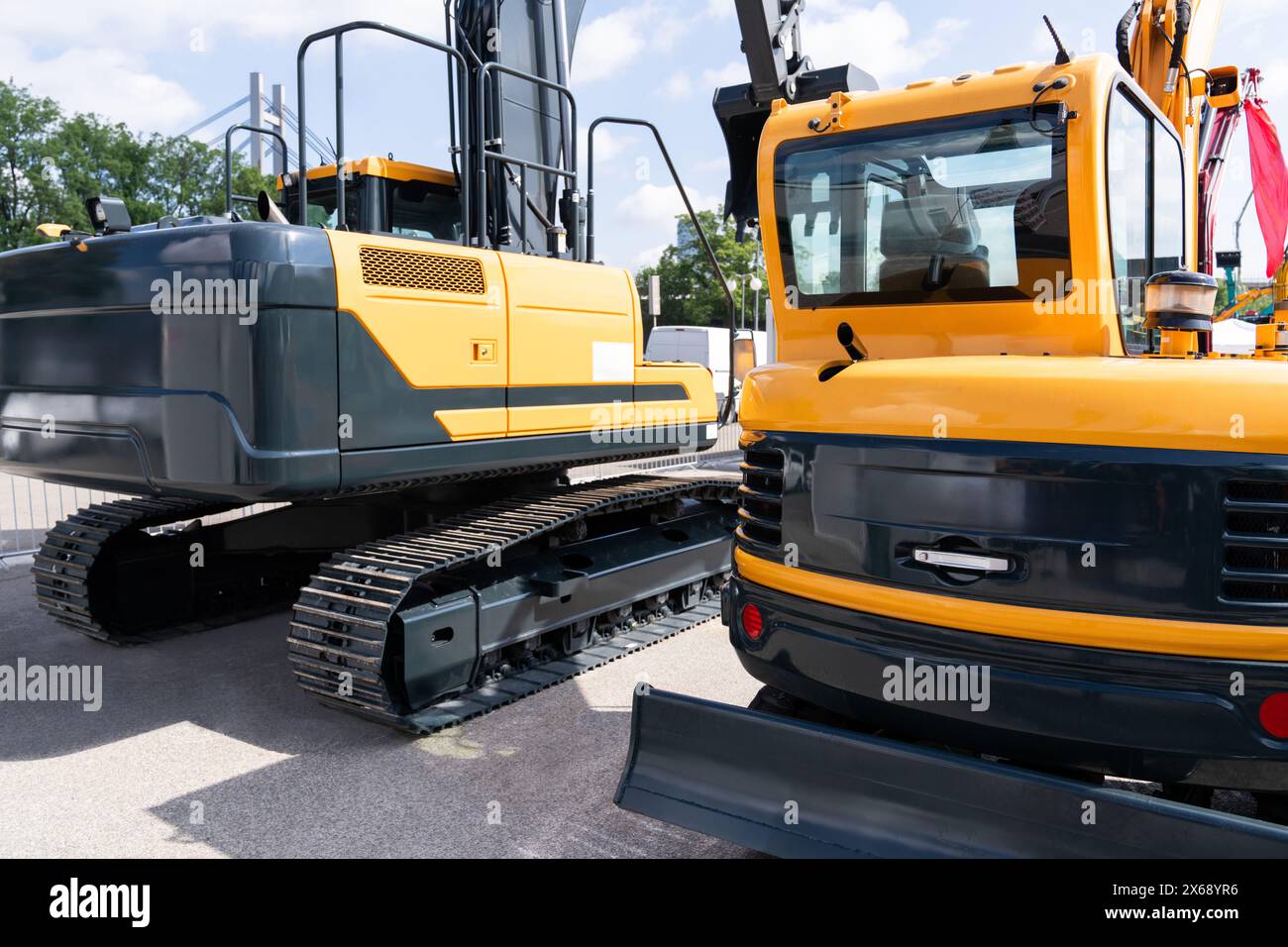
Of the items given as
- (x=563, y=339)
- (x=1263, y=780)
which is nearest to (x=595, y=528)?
(x=563, y=339)

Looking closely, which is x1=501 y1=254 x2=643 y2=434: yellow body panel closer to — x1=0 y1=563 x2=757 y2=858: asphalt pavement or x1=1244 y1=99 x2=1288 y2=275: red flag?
x1=0 y1=563 x2=757 y2=858: asphalt pavement

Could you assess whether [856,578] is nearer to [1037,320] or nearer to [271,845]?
[1037,320]

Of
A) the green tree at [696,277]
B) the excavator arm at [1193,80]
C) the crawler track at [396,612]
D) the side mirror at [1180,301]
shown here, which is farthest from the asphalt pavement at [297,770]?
the green tree at [696,277]

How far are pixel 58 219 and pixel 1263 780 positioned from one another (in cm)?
4404

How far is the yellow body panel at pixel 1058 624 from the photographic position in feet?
8.27

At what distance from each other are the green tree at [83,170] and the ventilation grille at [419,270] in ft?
118

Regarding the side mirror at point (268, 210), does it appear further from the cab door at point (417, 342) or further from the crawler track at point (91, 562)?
→ the crawler track at point (91, 562)

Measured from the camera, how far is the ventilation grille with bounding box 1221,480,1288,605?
2.48 metres

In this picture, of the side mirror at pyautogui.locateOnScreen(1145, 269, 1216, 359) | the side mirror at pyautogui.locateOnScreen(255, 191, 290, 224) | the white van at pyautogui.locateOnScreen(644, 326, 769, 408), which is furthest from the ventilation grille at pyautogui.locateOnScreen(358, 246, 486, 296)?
the white van at pyautogui.locateOnScreen(644, 326, 769, 408)

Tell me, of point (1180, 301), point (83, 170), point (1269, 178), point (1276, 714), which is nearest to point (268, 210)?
point (1180, 301)

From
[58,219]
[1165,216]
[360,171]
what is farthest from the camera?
[58,219]

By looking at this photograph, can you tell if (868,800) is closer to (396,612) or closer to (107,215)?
(396,612)
